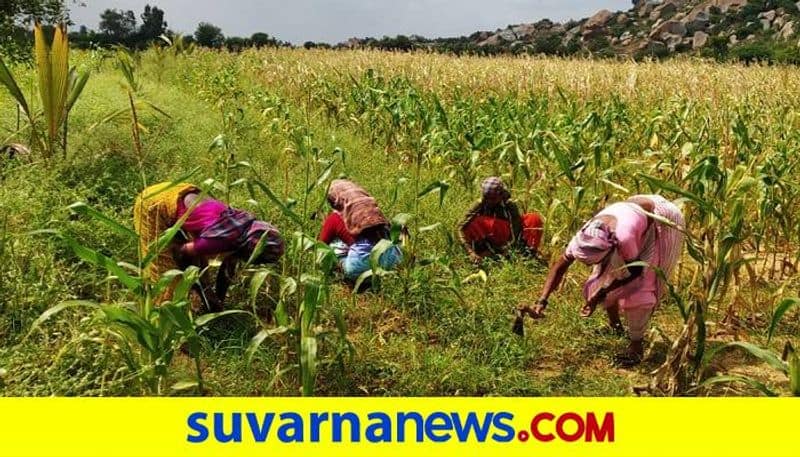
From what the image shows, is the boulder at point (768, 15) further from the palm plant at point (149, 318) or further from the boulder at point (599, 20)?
the palm plant at point (149, 318)

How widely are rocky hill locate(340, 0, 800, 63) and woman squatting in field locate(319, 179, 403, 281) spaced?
2343cm

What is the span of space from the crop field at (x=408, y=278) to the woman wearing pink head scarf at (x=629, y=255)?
0.13 metres

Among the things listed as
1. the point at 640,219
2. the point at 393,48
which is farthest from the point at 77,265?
the point at 393,48

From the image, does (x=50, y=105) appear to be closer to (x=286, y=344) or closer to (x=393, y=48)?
(x=286, y=344)

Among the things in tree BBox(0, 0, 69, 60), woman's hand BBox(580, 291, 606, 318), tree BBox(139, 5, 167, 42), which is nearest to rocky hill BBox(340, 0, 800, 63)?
tree BBox(139, 5, 167, 42)

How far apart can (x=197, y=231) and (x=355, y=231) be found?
900 mm

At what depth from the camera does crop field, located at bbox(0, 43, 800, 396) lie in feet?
7.73

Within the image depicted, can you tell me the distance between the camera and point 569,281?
3.65m

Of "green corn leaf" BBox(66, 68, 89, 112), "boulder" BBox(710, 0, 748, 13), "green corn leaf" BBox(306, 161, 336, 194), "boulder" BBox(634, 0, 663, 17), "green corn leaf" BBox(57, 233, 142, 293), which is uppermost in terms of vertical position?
"boulder" BBox(634, 0, 663, 17)

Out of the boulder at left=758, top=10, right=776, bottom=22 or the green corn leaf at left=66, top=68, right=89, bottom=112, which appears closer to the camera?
the green corn leaf at left=66, top=68, right=89, bottom=112

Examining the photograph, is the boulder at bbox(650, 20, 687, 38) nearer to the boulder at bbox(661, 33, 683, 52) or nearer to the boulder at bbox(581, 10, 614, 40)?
the boulder at bbox(661, 33, 683, 52)

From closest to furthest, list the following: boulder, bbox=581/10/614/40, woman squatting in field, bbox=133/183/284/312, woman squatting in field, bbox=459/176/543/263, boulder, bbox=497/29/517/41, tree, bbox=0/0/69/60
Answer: woman squatting in field, bbox=133/183/284/312 < woman squatting in field, bbox=459/176/543/263 < tree, bbox=0/0/69/60 < boulder, bbox=581/10/614/40 < boulder, bbox=497/29/517/41

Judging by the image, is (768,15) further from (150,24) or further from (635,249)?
(635,249)

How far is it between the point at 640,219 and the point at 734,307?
1053 mm
